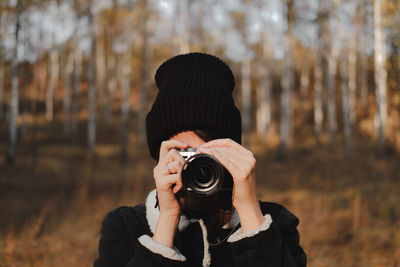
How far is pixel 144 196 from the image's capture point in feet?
24.4

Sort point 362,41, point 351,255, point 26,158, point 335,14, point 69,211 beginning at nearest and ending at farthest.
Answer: point 351,255
point 69,211
point 26,158
point 335,14
point 362,41

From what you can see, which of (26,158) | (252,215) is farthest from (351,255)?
(26,158)

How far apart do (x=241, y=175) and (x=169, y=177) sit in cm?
28

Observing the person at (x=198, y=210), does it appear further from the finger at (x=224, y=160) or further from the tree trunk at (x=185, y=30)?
the tree trunk at (x=185, y=30)

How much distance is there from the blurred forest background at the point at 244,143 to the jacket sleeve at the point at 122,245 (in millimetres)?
3026

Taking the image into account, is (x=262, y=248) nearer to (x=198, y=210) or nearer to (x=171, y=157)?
(x=198, y=210)

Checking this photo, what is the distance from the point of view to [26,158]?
15078 millimetres

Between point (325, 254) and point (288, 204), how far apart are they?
2537 mm

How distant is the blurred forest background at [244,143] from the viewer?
4934mm

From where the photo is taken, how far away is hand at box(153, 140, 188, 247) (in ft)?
4.07

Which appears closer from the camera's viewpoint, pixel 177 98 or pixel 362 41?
pixel 177 98

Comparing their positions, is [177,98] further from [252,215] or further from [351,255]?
[351,255]

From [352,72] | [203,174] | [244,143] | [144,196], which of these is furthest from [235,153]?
[352,72]

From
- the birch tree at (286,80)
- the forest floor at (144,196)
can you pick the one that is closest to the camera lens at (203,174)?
the forest floor at (144,196)
